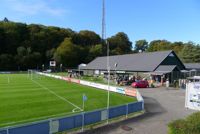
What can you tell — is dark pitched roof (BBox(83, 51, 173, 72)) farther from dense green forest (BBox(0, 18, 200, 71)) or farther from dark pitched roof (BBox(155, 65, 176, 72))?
dense green forest (BBox(0, 18, 200, 71))

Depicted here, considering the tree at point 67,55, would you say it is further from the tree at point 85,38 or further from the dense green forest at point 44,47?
the tree at point 85,38

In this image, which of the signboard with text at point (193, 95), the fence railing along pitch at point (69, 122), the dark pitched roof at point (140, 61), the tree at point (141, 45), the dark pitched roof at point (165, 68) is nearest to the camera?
the fence railing along pitch at point (69, 122)

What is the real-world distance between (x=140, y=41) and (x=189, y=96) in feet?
508

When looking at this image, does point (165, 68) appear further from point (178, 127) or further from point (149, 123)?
point (178, 127)

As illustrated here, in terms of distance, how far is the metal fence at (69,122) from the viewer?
40.5 feet

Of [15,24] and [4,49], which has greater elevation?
[15,24]

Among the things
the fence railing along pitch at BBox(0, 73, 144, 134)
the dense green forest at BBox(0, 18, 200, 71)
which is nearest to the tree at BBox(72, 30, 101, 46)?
the dense green forest at BBox(0, 18, 200, 71)

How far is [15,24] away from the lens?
5002 inches

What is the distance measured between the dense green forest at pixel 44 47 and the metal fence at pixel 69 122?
8968cm

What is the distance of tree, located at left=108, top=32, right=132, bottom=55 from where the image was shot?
142 meters

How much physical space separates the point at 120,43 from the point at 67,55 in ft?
131

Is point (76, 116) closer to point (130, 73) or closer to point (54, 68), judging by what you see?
point (130, 73)

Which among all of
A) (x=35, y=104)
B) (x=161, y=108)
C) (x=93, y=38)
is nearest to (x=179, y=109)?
(x=161, y=108)

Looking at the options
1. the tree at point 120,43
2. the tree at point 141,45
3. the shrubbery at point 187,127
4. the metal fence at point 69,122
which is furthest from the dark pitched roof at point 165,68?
the tree at point 141,45
